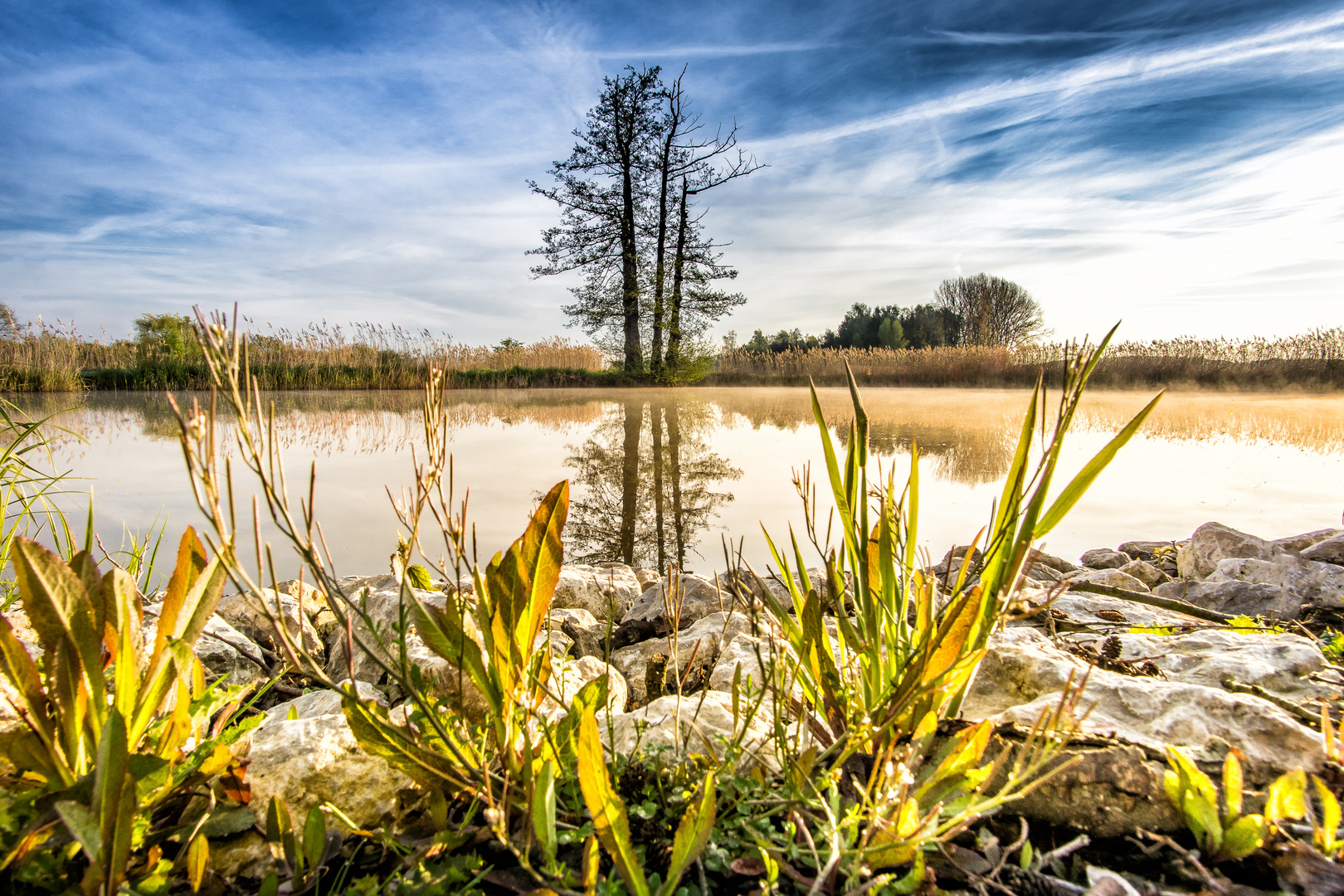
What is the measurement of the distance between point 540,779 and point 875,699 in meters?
0.56

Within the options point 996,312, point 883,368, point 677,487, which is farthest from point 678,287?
point 996,312

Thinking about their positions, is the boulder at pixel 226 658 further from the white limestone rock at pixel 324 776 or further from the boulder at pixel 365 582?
the boulder at pixel 365 582

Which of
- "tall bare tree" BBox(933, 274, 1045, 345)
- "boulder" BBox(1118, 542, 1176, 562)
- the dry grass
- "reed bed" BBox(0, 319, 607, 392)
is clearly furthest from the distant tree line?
"boulder" BBox(1118, 542, 1176, 562)

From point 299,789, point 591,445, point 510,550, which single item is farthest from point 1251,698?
point 591,445

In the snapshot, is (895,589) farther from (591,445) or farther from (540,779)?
(591,445)

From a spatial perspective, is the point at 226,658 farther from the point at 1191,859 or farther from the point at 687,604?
the point at 1191,859

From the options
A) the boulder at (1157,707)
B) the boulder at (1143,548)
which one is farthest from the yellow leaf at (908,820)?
the boulder at (1143,548)

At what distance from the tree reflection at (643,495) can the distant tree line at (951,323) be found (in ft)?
Result: 100.0

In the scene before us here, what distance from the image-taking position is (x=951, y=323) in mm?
41094

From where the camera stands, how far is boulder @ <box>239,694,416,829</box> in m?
0.89

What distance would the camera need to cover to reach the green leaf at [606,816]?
681 mm

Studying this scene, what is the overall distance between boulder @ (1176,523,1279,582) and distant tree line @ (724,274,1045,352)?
110 feet

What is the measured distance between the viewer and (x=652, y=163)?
19812mm

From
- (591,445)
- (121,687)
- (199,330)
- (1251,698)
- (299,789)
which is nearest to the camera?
(199,330)
